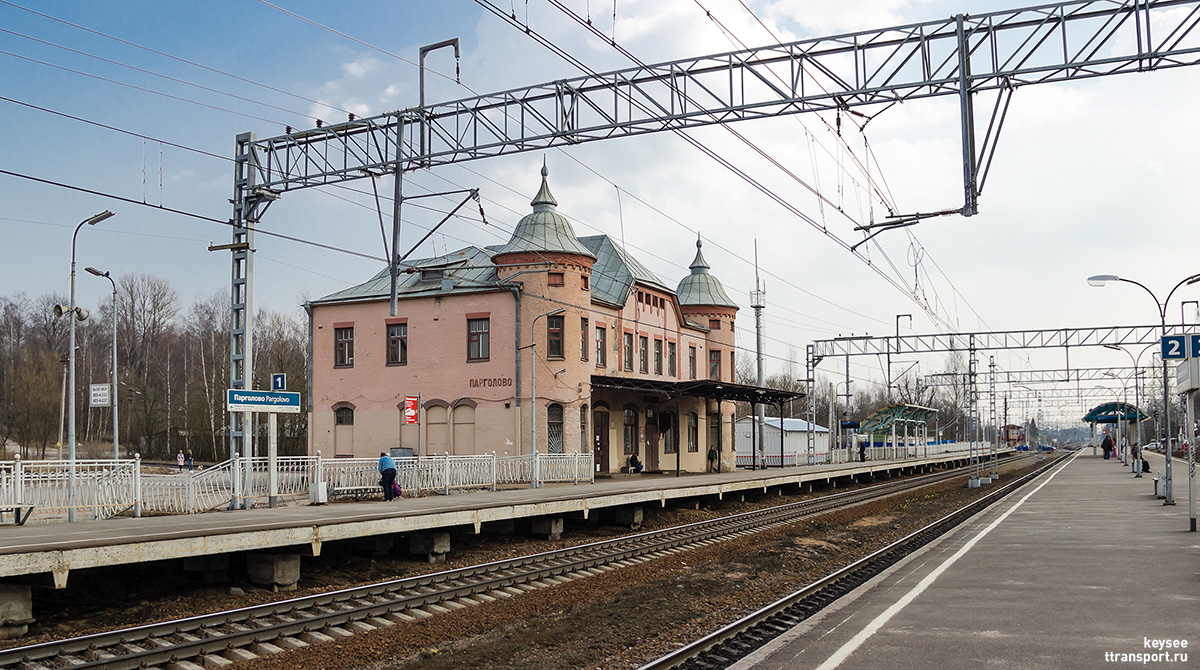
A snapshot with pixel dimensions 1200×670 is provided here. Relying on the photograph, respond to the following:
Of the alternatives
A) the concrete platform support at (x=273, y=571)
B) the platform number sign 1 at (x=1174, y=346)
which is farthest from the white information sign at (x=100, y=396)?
the platform number sign 1 at (x=1174, y=346)

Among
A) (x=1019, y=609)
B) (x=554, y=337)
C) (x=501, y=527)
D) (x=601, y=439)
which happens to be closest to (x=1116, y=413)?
(x=601, y=439)

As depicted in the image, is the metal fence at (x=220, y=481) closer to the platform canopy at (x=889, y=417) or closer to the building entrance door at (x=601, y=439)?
the building entrance door at (x=601, y=439)

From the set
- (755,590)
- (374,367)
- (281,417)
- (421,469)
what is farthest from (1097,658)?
(281,417)

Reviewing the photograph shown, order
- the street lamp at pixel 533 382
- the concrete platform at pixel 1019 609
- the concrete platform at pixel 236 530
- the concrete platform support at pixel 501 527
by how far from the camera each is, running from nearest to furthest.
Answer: the concrete platform at pixel 1019 609 < the concrete platform at pixel 236 530 < the concrete platform support at pixel 501 527 < the street lamp at pixel 533 382

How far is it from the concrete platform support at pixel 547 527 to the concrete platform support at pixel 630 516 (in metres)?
3.30

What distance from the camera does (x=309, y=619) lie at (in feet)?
35.6

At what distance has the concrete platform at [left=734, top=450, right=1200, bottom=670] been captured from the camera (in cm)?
831

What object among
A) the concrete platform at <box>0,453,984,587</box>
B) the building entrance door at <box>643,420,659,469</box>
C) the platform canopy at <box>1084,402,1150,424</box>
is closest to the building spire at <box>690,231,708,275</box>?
the building entrance door at <box>643,420,659,469</box>

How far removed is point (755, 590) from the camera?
44.9ft

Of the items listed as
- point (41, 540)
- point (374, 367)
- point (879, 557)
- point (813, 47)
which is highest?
point (813, 47)

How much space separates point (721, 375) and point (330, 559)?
34900mm

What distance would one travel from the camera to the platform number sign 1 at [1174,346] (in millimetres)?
19375

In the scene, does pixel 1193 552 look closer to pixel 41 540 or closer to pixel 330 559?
pixel 330 559

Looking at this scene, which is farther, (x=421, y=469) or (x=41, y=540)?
(x=421, y=469)
